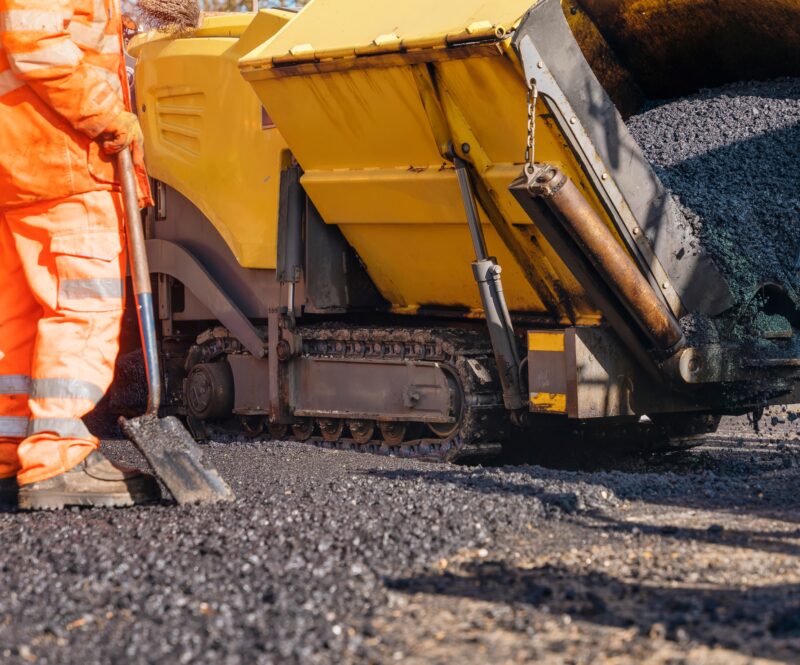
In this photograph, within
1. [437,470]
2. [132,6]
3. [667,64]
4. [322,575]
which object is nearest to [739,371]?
[437,470]

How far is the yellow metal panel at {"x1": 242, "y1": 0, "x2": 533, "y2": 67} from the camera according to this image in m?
4.80

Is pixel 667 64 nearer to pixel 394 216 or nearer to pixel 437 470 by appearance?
pixel 394 216

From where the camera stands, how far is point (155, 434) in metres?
4.21

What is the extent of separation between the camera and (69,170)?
420 cm

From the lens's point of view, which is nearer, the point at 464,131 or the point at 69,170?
the point at 69,170

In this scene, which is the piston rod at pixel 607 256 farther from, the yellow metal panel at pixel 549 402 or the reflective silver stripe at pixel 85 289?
the reflective silver stripe at pixel 85 289

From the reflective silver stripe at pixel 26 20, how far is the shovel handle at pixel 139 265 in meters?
0.48

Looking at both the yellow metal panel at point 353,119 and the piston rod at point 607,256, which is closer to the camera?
the piston rod at point 607,256

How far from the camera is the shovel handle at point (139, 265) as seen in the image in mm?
4273

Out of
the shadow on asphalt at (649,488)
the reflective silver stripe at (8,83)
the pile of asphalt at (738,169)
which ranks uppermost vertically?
the reflective silver stripe at (8,83)

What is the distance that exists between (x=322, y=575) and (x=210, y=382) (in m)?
3.79

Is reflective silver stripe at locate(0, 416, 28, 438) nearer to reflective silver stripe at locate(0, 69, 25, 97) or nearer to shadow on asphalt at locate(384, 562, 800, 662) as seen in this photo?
reflective silver stripe at locate(0, 69, 25, 97)

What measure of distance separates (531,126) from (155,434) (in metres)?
1.73

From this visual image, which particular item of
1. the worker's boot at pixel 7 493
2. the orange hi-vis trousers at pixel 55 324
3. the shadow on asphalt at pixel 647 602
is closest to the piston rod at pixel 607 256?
the orange hi-vis trousers at pixel 55 324
